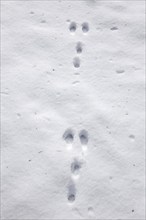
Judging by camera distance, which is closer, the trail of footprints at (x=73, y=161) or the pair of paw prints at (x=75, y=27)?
the trail of footprints at (x=73, y=161)

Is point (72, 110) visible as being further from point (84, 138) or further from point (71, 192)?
point (71, 192)

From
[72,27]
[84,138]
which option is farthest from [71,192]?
[72,27]

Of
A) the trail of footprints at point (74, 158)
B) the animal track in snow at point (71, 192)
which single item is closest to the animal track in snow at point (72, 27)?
the trail of footprints at point (74, 158)

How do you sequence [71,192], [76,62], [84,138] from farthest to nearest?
[76,62]
[84,138]
[71,192]

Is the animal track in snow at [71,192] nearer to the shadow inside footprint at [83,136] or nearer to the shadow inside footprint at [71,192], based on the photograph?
the shadow inside footprint at [71,192]

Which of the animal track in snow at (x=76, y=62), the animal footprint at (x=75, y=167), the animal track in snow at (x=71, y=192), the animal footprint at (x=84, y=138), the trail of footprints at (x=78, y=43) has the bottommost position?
the animal track in snow at (x=71, y=192)

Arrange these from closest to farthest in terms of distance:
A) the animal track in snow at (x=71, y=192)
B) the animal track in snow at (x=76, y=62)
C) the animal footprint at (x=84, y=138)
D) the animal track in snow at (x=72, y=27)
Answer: the animal track in snow at (x=71, y=192)
the animal footprint at (x=84, y=138)
the animal track in snow at (x=76, y=62)
the animal track in snow at (x=72, y=27)

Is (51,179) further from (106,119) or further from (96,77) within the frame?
(96,77)

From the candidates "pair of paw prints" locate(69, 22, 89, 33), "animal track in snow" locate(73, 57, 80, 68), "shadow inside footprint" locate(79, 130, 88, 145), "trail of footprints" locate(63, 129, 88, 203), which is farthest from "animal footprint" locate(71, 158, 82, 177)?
"pair of paw prints" locate(69, 22, 89, 33)

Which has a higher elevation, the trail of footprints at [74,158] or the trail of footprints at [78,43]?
the trail of footprints at [78,43]
